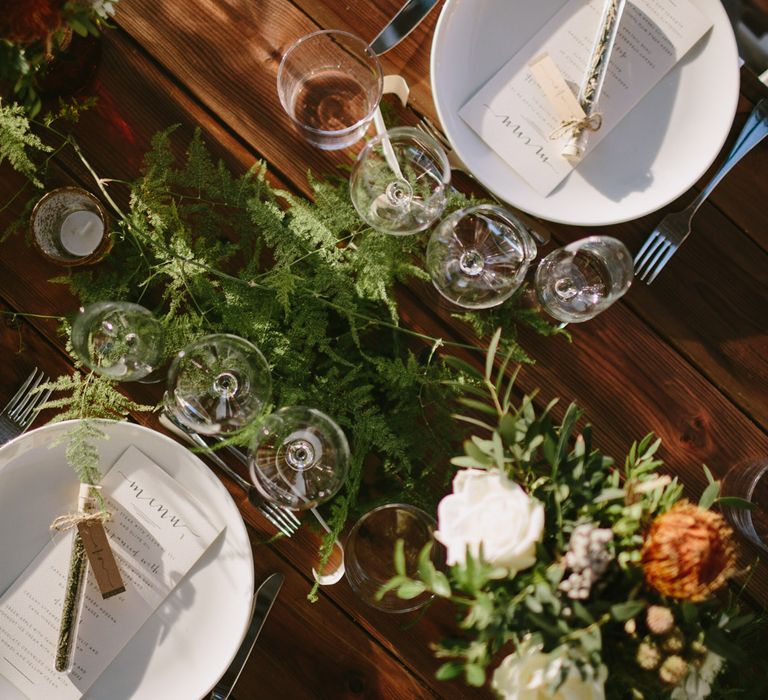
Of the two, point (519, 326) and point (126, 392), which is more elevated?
point (519, 326)

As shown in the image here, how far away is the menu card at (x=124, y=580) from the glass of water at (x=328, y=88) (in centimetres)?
58

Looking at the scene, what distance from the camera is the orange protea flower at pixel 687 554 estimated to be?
2.11ft

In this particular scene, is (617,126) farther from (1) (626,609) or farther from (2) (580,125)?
(1) (626,609)

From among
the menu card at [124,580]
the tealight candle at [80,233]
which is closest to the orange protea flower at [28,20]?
the tealight candle at [80,233]

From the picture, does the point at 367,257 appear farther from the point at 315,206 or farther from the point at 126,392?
the point at 126,392

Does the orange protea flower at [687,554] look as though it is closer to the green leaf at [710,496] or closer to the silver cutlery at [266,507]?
the green leaf at [710,496]

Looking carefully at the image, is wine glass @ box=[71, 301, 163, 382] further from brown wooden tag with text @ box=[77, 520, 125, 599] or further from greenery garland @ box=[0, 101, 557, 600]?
brown wooden tag with text @ box=[77, 520, 125, 599]

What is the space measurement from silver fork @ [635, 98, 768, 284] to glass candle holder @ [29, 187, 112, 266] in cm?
86

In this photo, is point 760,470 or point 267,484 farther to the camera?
point 760,470

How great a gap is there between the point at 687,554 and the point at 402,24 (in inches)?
33.5

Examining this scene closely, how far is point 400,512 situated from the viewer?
1120 mm

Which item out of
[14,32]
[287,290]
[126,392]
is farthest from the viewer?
[126,392]

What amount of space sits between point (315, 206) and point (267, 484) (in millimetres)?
439

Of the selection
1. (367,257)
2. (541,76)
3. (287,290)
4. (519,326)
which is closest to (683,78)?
(541,76)
